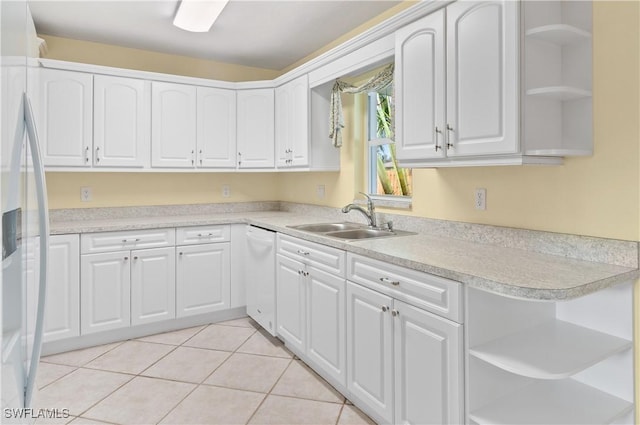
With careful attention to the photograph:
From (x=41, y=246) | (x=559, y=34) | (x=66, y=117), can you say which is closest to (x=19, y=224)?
(x=41, y=246)

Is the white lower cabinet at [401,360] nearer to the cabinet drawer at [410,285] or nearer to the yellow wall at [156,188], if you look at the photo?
the cabinet drawer at [410,285]

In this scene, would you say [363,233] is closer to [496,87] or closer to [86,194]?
[496,87]

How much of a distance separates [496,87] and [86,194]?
10.9ft

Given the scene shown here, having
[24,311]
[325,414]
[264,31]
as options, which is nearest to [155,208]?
[264,31]

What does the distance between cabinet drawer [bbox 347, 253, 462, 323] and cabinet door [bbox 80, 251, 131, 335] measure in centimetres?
196

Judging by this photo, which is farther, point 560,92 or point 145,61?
point 145,61

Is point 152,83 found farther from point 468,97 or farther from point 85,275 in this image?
point 468,97

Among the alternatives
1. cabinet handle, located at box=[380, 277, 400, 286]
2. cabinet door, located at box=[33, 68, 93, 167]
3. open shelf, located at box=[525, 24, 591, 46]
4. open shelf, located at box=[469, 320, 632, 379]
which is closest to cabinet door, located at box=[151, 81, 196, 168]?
cabinet door, located at box=[33, 68, 93, 167]

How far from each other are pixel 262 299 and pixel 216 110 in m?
1.79

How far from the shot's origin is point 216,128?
12.7 feet

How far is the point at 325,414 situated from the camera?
225 cm

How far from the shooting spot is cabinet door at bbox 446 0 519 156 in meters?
1.75

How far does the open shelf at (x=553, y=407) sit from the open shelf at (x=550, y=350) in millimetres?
224

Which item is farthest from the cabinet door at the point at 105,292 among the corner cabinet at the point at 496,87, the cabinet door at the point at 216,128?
the corner cabinet at the point at 496,87
